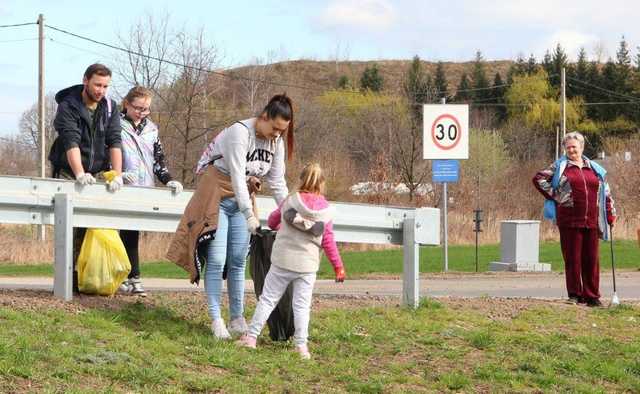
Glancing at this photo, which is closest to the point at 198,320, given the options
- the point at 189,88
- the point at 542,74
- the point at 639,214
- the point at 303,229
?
the point at 303,229

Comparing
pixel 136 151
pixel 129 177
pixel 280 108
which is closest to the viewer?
pixel 280 108

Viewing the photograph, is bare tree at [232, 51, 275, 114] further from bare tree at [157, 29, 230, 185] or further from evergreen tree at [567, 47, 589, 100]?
evergreen tree at [567, 47, 589, 100]

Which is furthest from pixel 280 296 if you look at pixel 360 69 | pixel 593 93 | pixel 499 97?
pixel 360 69

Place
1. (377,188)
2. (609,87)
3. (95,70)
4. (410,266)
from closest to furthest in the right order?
(95,70), (410,266), (377,188), (609,87)

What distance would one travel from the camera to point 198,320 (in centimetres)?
775

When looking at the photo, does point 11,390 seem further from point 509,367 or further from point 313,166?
point 509,367

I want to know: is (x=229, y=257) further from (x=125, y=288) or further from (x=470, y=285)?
(x=470, y=285)

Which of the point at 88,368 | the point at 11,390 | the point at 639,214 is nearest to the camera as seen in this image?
the point at 11,390

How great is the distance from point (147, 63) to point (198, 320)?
1471 inches

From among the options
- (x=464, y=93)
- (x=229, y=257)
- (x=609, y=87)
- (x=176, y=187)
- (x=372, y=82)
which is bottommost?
(x=229, y=257)

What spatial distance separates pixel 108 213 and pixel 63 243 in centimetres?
44

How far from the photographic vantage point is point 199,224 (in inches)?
285

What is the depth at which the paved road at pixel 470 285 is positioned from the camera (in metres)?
13.4

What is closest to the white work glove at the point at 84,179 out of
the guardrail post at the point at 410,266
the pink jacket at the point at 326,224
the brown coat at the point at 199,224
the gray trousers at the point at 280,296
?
the brown coat at the point at 199,224
